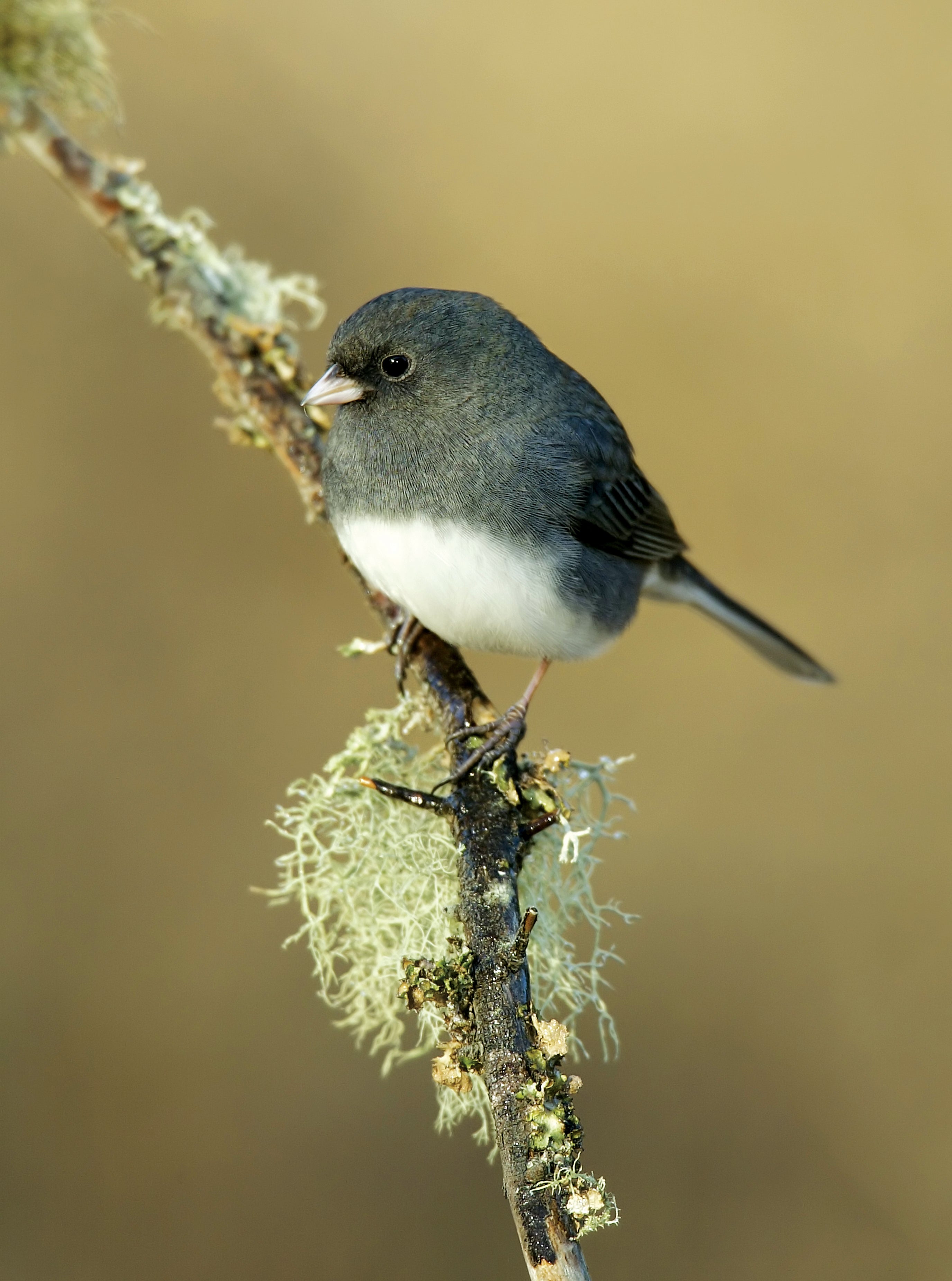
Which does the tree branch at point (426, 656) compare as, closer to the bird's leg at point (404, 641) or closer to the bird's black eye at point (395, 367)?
the bird's leg at point (404, 641)

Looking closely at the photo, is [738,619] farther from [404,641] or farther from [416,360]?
[416,360]

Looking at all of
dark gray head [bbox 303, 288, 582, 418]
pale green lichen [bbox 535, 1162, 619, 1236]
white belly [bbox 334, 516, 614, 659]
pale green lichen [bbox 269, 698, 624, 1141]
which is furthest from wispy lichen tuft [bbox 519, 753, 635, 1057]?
dark gray head [bbox 303, 288, 582, 418]

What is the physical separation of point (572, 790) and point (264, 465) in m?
2.17

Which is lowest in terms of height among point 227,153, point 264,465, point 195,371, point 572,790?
point 572,790

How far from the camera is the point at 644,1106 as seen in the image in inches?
122

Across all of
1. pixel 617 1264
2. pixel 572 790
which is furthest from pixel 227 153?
pixel 617 1264

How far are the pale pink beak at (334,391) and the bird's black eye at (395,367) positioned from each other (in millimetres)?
57

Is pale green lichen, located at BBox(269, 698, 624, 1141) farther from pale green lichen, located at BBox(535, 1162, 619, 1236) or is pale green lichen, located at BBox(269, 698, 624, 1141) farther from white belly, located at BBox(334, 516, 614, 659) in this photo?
pale green lichen, located at BBox(535, 1162, 619, 1236)

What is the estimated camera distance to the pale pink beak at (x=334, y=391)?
6.73ft

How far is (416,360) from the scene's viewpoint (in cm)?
210

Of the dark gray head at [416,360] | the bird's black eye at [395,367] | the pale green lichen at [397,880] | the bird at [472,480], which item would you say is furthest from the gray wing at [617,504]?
the pale green lichen at [397,880]

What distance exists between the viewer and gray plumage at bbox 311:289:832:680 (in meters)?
1.98

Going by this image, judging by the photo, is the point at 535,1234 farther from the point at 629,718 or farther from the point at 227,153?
the point at 227,153

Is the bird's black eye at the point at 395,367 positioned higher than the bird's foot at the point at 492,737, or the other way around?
the bird's black eye at the point at 395,367
